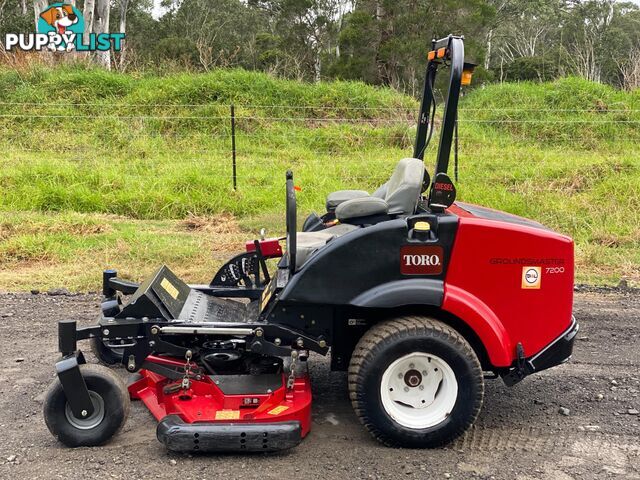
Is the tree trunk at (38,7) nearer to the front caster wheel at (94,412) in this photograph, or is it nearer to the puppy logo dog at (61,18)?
the puppy logo dog at (61,18)

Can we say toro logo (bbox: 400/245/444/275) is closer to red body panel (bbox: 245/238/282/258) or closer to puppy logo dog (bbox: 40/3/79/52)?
red body panel (bbox: 245/238/282/258)

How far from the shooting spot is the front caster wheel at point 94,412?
145 inches

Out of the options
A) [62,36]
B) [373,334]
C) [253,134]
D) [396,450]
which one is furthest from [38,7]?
[396,450]

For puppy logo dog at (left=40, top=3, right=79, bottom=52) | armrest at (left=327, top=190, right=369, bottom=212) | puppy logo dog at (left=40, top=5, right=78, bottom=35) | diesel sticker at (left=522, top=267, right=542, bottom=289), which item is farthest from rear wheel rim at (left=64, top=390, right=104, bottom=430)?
puppy logo dog at (left=40, top=5, right=78, bottom=35)

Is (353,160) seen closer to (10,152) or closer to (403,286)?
(10,152)

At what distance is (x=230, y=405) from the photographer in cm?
384

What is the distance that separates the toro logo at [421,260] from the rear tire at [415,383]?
0.26 metres

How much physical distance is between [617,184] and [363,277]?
796 cm

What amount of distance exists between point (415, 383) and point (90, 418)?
169 centimetres

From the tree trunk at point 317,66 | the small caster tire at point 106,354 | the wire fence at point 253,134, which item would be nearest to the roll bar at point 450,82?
the small caster tire at point 106,354

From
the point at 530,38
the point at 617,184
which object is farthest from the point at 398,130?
the point at 530,38

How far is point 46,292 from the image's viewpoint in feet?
21.8

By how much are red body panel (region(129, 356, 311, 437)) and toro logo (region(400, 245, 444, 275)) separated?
2.83 ft

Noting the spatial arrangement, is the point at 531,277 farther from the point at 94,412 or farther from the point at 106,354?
the point at 106,354
